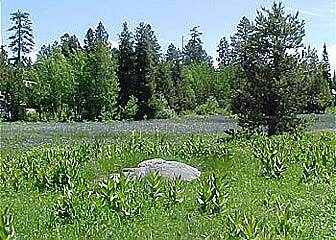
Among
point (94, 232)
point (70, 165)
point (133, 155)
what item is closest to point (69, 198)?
point (94, 232)

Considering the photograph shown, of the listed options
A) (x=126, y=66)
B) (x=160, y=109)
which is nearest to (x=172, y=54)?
(x=126, y=66)

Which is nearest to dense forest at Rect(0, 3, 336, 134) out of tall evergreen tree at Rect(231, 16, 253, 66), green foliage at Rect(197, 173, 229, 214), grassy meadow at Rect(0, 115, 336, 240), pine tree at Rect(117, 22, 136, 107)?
pine tree at Rect(117, 22, 136, 107)

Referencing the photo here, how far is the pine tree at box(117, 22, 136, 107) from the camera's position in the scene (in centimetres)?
4912

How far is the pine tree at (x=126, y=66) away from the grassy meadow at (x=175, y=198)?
34.9 meters

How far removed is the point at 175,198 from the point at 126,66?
41.9 m

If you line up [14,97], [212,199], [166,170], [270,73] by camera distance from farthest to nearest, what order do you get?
[14,97], [270,73], [166,170], [212,199]

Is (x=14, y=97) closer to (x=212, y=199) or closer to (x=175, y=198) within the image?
(x=175, y=198)

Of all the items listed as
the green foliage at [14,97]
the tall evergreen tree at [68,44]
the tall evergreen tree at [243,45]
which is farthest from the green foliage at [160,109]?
the tall evergreen tree at [243,45]

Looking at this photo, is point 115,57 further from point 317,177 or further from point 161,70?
point 317,177

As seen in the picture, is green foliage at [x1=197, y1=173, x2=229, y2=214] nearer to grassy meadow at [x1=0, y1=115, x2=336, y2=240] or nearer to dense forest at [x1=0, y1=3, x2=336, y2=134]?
grassy meadow at [x1=0, y1=115, x2=336, y2=240]

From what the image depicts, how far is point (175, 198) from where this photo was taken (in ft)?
27.6

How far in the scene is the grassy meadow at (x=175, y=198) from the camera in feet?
21.4

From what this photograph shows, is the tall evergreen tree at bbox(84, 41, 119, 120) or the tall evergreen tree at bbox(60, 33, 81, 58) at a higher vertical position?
the tall evergreen tree at bbox(60, 33, 81, 58)

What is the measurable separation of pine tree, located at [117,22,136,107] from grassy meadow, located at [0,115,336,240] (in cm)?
3487
